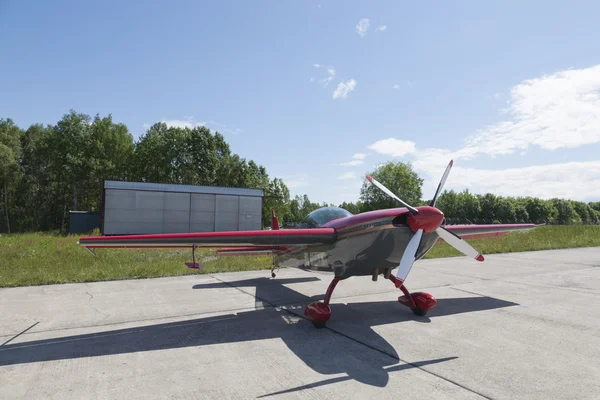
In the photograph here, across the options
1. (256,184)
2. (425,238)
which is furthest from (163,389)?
(256,184)

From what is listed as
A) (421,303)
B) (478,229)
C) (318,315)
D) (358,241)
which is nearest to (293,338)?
(318,315)

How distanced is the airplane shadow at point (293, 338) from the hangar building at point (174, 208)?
975 inches

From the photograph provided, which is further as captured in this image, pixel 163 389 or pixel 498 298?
pixel 498 298

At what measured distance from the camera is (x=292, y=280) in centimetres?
1102

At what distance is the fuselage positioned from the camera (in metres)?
5.84

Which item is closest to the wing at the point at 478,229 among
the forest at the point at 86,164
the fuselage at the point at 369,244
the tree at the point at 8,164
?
the fuselage at the point at 369,244

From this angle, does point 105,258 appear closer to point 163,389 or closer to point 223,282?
point 223,282

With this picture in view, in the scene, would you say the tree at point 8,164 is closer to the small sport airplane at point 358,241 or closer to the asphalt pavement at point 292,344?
the asphalt pavement at point 292,344

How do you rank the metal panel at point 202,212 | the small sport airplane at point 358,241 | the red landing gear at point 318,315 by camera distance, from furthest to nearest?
1. the metal panel at point 202,212
2. the red landing gear at point 318,315
3. the small sport airplane at point 358,241

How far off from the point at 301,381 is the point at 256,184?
177 ft

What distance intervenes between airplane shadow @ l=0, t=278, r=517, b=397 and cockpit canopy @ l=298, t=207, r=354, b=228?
6.27ft

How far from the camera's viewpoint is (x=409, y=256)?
5.35 m

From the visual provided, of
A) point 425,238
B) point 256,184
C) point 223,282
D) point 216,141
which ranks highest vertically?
point 216,141

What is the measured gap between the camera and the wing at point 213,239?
18.8ft
